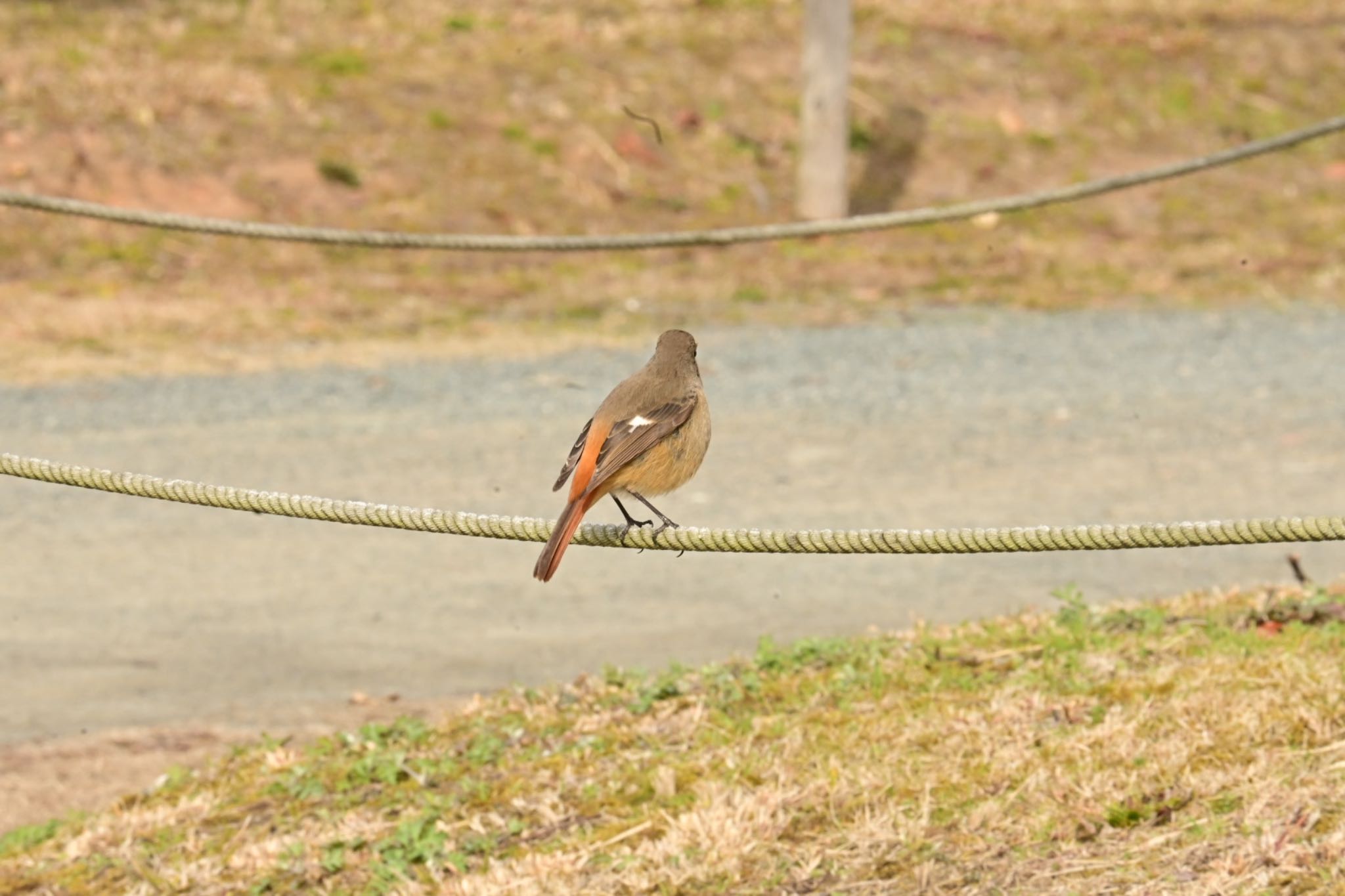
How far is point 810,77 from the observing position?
16219 millimetres

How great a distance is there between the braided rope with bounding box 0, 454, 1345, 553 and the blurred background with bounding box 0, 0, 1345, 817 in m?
2.66

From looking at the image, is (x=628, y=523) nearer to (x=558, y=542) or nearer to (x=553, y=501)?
(x=558, y=542)

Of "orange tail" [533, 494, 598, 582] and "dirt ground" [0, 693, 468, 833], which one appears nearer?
"orange tail" [533, 494, 598, 582]

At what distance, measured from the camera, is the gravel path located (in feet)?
26.6

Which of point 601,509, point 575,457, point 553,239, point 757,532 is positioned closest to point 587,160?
point 601,509

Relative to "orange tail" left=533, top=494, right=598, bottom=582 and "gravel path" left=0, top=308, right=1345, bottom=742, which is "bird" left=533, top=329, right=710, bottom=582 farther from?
"gravel path" left=0, top=308, right=1345, bottom=742

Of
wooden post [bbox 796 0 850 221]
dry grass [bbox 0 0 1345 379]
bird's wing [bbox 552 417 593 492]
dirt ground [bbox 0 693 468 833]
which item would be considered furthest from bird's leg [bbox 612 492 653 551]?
wooden post [bbox 796 0 850 221]

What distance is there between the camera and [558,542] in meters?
4.59

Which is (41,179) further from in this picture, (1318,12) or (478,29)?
(1318,12)

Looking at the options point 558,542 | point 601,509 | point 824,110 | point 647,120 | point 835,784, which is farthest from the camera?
point 824,110

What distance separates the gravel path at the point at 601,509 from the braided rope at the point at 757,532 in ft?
9.37

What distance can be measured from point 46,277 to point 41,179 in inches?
52.5

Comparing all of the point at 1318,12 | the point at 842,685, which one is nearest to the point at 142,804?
the point at 842,685

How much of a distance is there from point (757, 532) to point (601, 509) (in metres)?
4.13
